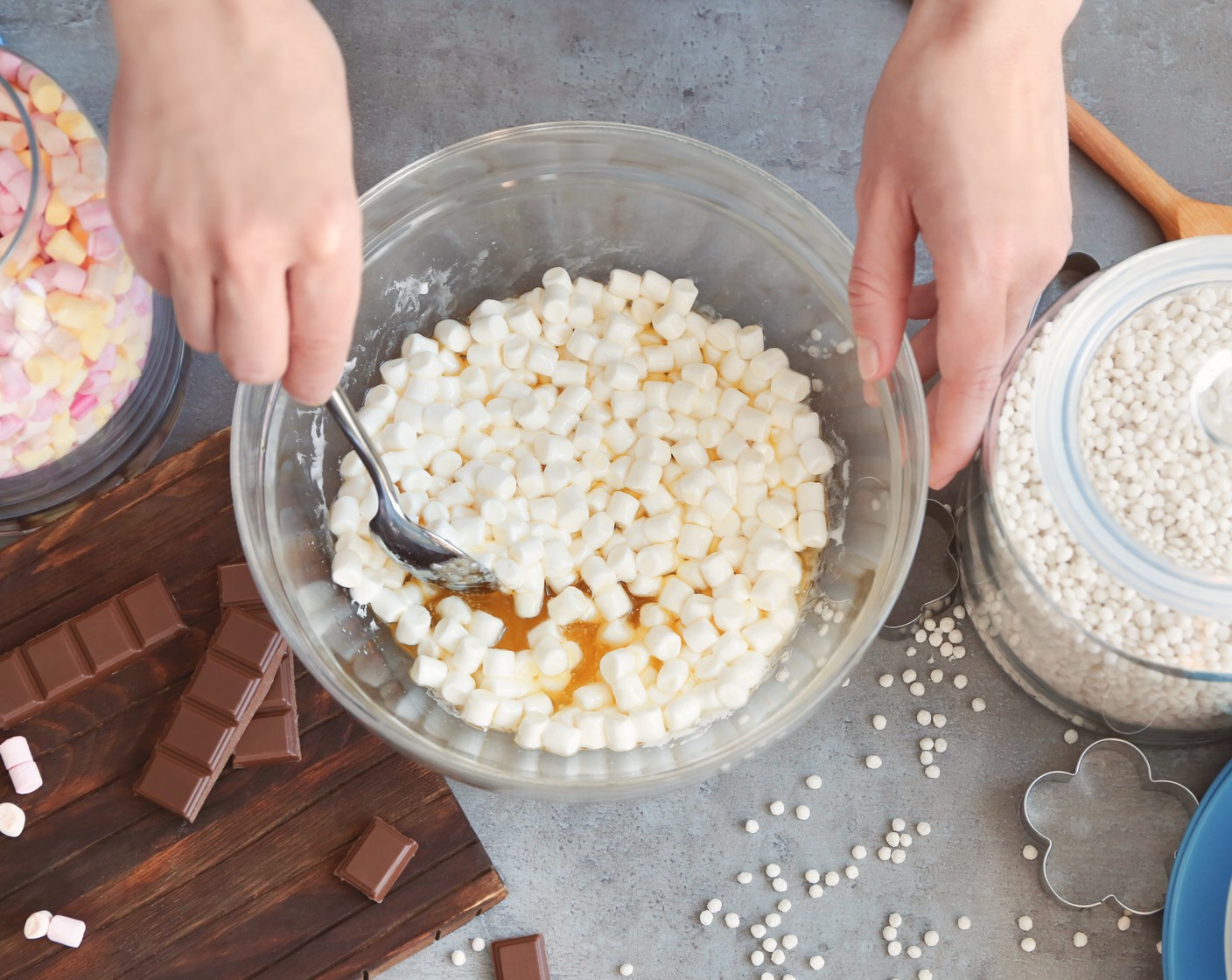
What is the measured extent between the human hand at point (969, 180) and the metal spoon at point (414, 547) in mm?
533

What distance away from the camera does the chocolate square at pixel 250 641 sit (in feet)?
4.26

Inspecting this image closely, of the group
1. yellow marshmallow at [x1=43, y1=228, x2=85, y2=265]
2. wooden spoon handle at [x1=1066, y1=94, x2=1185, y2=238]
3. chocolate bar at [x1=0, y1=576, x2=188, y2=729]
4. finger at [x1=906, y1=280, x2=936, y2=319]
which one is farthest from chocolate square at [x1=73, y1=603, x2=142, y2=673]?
wooden spoon handle at [x1=1066, y1=94, x2=1185, y2=238]

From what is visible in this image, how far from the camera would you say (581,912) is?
1381 mm

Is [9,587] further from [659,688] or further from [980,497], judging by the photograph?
[980,497]

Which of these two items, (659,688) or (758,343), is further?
(758,343)

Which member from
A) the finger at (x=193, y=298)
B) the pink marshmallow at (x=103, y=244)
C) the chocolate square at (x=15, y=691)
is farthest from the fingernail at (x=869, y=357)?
the chocolate square at (x=15, y=691)

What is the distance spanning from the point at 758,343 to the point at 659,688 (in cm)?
46

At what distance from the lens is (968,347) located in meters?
1.01

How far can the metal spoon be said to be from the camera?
47.3 inches

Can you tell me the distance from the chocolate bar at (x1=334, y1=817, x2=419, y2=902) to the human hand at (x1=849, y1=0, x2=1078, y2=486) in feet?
2.67

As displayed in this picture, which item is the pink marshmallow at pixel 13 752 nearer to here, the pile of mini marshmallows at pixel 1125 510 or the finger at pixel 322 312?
the finger at pixel 322 312

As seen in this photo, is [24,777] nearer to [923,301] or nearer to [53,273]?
[53,273]

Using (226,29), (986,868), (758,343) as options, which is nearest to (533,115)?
(758,343)

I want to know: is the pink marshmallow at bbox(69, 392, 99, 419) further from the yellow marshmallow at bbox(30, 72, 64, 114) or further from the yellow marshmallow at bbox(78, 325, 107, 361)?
the yellow marshmallow at bbox(30, 72, 64, 114)
